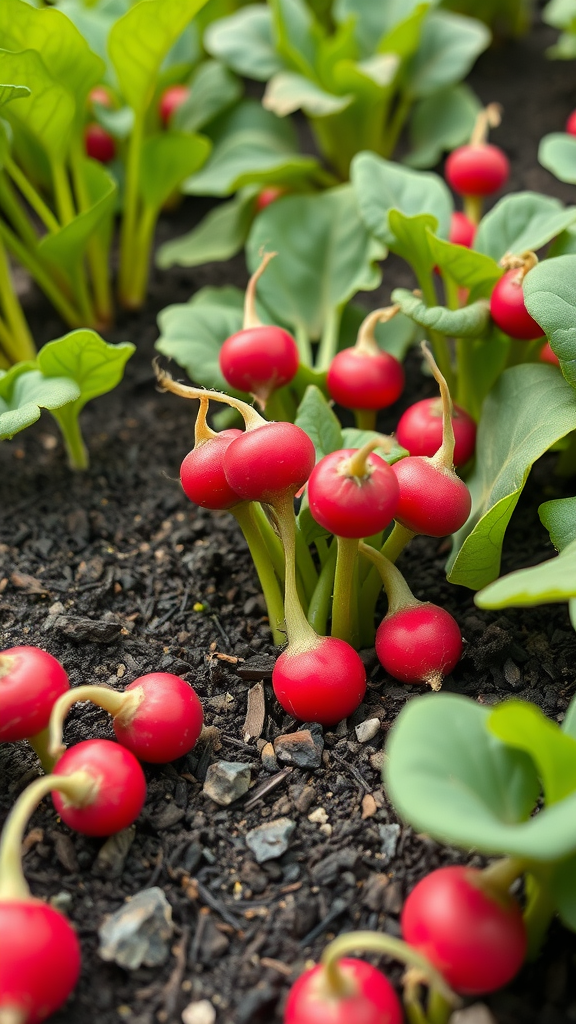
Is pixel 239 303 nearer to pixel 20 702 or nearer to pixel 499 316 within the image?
pixel 499 316

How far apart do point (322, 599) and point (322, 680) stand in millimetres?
200

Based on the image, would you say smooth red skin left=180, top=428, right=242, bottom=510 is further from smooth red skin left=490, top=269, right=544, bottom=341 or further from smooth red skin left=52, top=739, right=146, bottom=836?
smooth red skin left=490, top=269, right=544, bottom=341

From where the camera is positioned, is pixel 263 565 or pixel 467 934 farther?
pixel 263 565

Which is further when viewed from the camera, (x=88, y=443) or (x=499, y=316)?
(x=88, y=443)

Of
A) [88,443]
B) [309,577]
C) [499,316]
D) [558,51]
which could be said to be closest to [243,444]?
[309,577]

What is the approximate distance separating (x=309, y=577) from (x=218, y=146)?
1712mm

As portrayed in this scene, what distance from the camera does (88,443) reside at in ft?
6.82

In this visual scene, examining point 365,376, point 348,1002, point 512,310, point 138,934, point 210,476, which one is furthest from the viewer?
point 365,376

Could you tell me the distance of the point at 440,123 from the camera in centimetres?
263

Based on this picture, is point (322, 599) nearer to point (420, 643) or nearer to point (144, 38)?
point (420, 643)

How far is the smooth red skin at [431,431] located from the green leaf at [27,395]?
636 mm

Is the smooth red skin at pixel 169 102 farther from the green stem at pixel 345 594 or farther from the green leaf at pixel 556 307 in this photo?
the green stem at pixel 345 594

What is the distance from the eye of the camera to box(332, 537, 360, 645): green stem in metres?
1.25

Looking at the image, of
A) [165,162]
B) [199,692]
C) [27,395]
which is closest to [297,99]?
[165,162]
